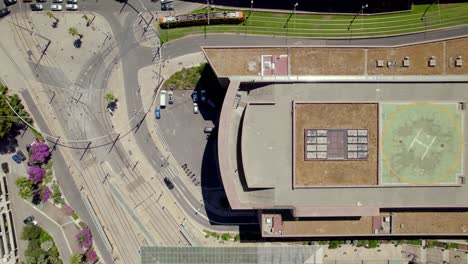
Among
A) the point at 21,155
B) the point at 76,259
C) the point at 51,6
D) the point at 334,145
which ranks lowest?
the point at 76,259

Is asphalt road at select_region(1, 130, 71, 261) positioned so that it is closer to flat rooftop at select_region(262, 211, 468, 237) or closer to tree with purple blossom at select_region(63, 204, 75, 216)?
tree with purple blossom at select_region(63, 204, 75, 216)

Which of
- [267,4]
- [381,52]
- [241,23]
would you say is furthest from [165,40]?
[381,52]

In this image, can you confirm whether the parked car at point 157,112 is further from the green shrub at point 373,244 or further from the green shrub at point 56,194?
the green shrub at point 373,244

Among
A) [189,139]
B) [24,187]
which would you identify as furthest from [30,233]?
[189,139]

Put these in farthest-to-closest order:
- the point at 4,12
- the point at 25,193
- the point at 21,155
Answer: the point at 21,155 → the point at 4,12 → the point at 25,193

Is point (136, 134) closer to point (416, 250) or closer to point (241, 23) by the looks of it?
point (241, 23)

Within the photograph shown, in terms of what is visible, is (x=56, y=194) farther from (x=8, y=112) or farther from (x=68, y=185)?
(x=8, y=112)

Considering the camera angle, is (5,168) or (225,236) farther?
(5,168)

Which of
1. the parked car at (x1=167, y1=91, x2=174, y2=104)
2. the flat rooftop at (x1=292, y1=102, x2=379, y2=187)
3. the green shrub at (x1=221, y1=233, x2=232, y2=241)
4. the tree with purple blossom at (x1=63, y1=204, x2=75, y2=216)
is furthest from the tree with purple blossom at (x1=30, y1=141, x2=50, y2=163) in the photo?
the flat rooftop at (x1=292, y1=102, x2=379, y2=187)
